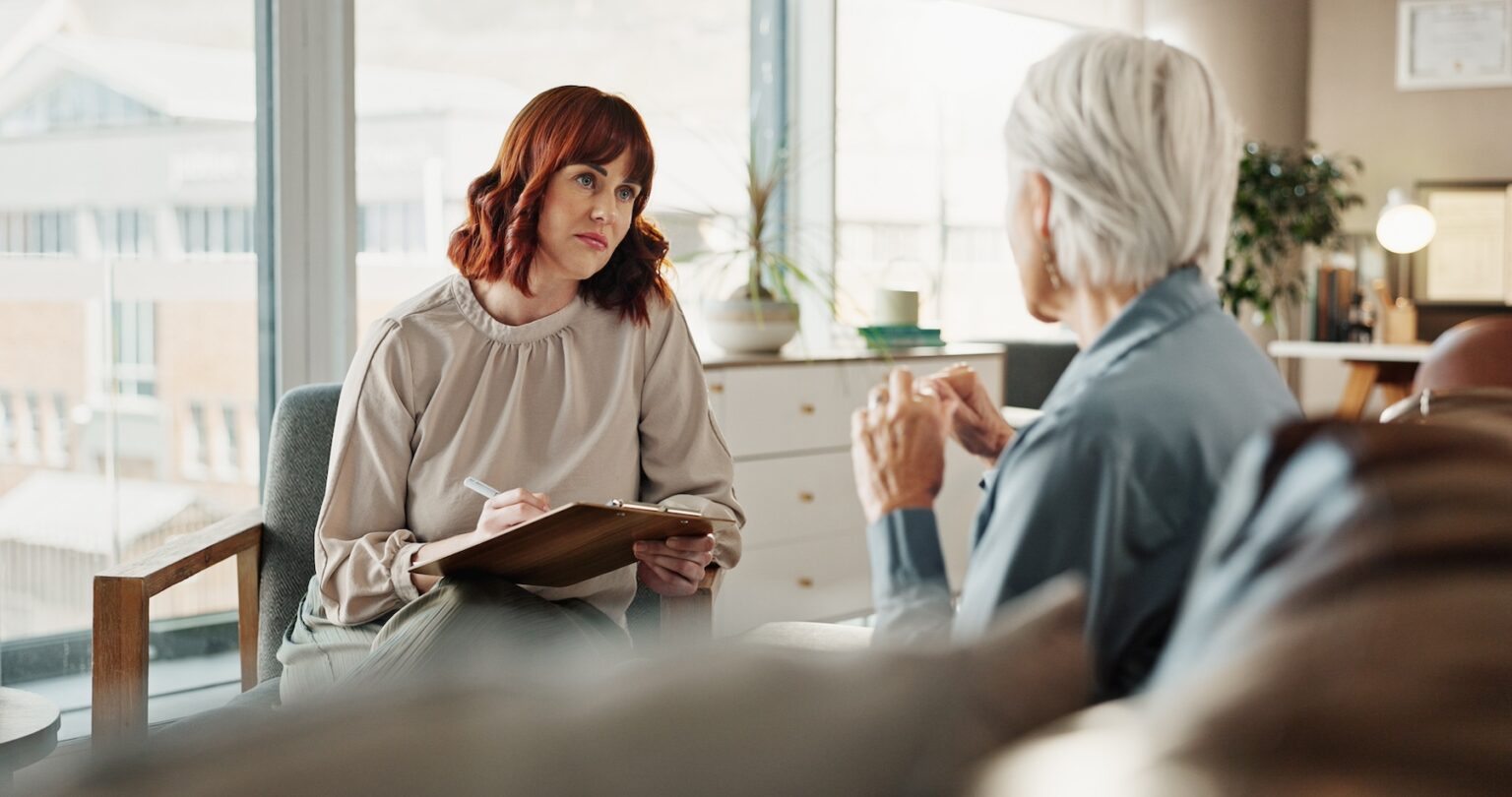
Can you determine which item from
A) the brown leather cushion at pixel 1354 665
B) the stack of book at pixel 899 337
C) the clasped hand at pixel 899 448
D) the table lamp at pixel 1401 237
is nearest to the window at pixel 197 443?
the stack of book at pixel 899 337

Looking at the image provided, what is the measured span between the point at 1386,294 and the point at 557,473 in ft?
16.7

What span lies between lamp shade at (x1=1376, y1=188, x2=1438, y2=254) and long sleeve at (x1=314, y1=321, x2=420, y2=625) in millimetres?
5251

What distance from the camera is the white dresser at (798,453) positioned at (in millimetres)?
3543

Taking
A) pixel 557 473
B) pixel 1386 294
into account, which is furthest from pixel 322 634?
pixel 1386 294

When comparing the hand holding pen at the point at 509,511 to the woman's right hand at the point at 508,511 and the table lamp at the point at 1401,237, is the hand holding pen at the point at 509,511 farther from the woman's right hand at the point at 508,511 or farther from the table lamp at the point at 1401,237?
the table lamp at the point at 1401,237

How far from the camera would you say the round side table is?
155 cm

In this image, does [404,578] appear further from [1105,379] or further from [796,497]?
[796,497]

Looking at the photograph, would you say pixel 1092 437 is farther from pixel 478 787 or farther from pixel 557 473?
pixel 557 473

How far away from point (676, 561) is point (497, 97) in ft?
7.21

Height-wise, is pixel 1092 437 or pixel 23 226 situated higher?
pixel 23 226

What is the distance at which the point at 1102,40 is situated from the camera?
106 centimetres

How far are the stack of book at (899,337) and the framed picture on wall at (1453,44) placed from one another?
11.4 feet

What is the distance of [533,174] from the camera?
2.01 m

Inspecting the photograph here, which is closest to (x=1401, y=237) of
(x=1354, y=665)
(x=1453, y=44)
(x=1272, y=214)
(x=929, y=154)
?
(x=1272, y=214)
